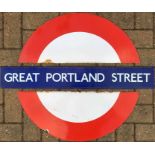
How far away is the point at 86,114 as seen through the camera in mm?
2695

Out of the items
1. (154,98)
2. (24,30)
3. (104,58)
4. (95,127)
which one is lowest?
(95,127)

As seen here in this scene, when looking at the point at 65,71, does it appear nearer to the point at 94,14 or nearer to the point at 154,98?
the point at 94,14

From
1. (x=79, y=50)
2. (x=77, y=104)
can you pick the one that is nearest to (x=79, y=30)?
(x=79, y=50)

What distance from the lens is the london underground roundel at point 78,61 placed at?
2682 mm

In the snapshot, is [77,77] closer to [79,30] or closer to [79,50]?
[79,50]

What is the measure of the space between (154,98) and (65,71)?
55cm

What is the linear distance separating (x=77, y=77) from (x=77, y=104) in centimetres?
16

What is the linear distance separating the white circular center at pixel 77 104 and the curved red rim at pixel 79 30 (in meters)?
0.23

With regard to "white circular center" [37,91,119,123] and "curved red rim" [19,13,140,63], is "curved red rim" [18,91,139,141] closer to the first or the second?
"white circular center" [37,91,119,123]

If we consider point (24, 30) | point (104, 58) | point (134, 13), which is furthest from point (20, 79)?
point (134, 13)

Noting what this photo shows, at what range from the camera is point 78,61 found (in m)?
2.70

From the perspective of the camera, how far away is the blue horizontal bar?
106 inches

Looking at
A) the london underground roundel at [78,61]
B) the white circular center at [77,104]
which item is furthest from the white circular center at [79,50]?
the white circular center at [77,104]

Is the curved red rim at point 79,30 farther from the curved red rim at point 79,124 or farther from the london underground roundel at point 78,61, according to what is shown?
the curved red rim at point 79,124
